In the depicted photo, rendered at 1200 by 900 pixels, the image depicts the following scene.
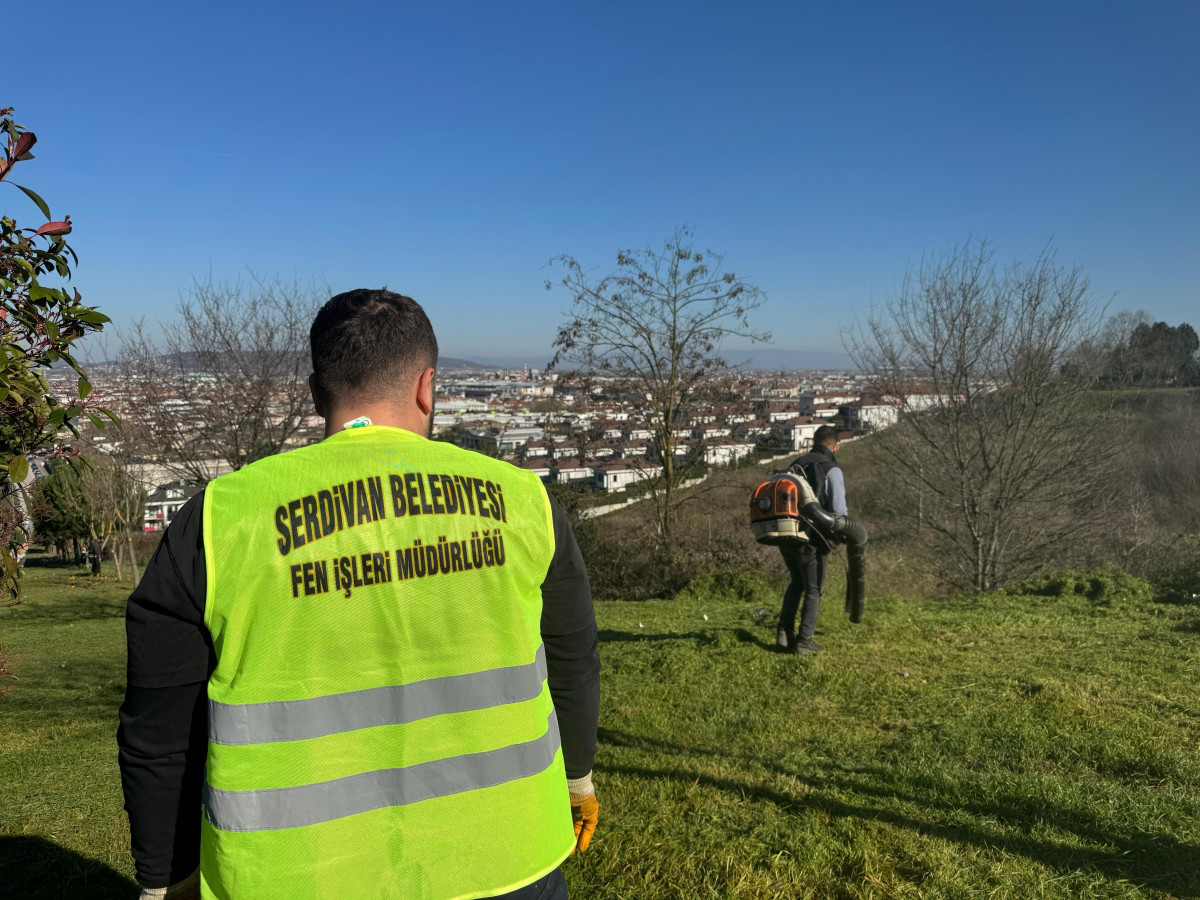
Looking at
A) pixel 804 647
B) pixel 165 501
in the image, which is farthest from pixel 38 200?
pixel 165 501

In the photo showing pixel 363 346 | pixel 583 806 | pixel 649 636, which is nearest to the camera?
pixel 363 346

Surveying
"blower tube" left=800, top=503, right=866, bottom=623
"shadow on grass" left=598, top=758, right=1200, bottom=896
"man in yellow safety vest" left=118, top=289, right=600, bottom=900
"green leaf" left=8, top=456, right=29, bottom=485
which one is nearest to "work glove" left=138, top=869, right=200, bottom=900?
"man in yellow safety vest" left=118, top=289, right=600, bottom=900

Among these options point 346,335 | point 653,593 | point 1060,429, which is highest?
point 346,335

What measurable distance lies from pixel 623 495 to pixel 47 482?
713 inches

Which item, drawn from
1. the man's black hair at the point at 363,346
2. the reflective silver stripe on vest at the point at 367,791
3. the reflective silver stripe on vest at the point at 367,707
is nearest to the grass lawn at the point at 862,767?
the reflective silver stripe on vest at the point at 367,791

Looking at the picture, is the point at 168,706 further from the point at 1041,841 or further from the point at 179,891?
the point at 1041,841

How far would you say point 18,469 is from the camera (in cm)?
258

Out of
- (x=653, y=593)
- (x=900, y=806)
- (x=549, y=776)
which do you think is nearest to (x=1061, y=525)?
(x=653, y=593)

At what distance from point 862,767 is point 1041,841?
3.61ft

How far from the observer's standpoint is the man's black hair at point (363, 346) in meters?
1.61

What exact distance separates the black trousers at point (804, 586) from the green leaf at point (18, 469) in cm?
524

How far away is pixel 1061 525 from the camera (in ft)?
52.3

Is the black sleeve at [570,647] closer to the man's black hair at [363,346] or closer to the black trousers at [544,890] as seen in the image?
the black trousers at [544,890]

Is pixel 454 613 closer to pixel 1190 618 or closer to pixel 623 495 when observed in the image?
pixel 1190 618
